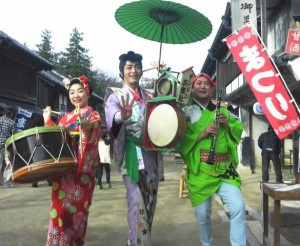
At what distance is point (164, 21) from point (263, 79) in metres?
1.81

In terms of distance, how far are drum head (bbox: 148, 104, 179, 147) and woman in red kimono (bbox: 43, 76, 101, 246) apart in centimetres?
60

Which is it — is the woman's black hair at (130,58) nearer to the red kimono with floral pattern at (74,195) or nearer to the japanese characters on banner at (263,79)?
the red kimono with floral pattern at (74,195)

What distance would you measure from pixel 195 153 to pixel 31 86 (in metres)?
16.5

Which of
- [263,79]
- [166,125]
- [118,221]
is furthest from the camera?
[118,221]

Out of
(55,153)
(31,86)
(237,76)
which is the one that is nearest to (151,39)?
(55,153)

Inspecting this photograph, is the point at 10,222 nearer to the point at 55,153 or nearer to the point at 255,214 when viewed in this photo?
the point at 55,153

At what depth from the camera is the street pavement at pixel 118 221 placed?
4.73 meters

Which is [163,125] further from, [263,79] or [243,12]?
[243,12]

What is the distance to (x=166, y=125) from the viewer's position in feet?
10.5

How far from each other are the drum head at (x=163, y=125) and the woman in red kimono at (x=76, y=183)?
60cm

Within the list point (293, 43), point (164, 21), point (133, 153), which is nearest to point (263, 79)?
point (293, 43)

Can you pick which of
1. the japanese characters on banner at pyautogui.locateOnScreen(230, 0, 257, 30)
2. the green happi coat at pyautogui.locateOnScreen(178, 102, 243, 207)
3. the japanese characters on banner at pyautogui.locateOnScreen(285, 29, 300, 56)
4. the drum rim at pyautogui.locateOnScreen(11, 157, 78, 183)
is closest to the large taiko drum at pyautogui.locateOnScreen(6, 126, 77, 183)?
the drum rim at pyautogui.locateOnScreen(11, 157, 78, 183)

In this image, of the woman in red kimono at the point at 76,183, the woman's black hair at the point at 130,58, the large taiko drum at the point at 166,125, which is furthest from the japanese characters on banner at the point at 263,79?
the woman in red kimono at the point at 76,183

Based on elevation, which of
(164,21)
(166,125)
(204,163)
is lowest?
(204,163)
